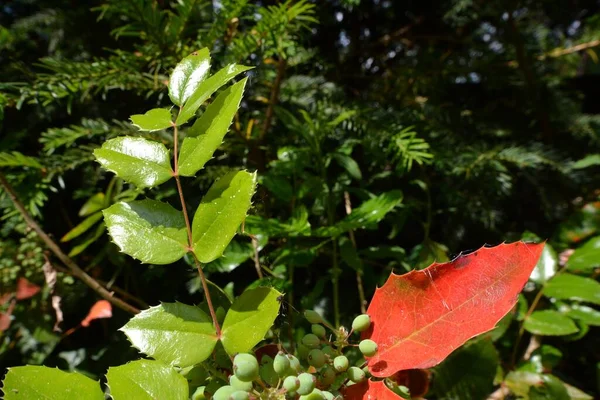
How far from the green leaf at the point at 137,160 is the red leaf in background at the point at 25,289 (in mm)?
445

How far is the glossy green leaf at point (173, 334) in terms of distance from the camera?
0.32 metres

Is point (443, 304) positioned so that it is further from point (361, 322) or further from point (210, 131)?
point (210, 131)

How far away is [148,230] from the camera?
0.35 metres

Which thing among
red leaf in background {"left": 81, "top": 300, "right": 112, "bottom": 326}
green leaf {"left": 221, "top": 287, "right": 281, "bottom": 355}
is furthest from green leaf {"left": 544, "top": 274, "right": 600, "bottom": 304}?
red leaf in background {"left": 81, "top": 300, "right": 112, "bottom": 326}

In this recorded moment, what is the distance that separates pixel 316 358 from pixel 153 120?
0.22m

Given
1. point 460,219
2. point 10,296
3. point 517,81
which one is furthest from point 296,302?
point 517,81

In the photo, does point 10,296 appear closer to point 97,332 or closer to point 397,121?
point 97,332

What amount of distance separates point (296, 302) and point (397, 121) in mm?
290

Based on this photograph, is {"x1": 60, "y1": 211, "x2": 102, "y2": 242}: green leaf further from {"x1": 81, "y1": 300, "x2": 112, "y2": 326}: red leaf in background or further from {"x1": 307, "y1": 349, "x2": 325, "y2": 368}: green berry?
{"x1": 307, "y1": 349, "x2": 325, "y2": 368}: green berry

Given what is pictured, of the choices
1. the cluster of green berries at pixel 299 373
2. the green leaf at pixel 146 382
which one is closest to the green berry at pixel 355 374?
the cluster of green berries at pixel 299 373

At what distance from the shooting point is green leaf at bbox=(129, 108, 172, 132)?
365mm

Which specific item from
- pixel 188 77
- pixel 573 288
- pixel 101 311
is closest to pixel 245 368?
pixel 188 77

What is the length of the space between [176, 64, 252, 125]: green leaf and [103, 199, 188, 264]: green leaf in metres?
0.07

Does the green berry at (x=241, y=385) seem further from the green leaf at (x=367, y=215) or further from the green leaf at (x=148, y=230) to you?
the green leaf at (x=367, y=215)
